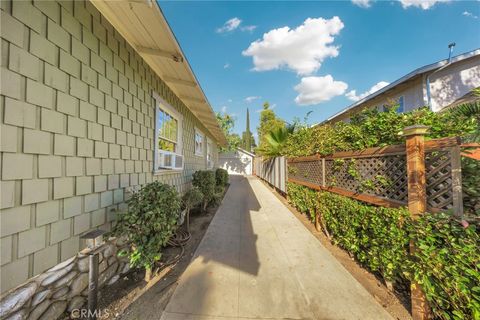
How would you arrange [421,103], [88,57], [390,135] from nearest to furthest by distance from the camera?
1. [88,57]
2. [390,135]
3. [421,103]

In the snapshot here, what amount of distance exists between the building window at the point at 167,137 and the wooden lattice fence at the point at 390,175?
3.75m

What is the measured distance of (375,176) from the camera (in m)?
2.64

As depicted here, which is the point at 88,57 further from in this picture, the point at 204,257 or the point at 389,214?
the point at 389,214

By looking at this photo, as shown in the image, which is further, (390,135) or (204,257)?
(204,257)

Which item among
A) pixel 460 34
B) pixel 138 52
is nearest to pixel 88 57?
pixel 138 52

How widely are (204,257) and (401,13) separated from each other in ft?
36.0

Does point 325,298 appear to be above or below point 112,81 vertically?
below

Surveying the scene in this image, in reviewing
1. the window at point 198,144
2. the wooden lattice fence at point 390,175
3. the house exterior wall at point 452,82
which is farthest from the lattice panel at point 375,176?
the house exterior wall at point 452,82

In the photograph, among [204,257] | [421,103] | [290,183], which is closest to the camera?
[204,257]

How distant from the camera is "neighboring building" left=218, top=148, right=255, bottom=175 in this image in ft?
74.8

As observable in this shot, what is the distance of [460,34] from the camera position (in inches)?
300

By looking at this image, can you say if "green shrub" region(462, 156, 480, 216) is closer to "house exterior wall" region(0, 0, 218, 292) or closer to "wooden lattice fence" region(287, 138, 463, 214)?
"wooden lattice fence" region(287, 138, 463, 214)

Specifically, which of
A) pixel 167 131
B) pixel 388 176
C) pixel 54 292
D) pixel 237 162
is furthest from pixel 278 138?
pixel 237 162

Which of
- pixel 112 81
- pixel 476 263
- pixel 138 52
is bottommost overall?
pixel 476 263
